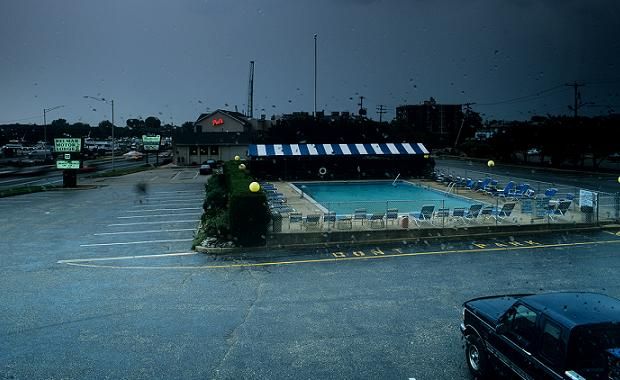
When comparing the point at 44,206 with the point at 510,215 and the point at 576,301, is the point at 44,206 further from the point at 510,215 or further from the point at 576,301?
the point at 576,301

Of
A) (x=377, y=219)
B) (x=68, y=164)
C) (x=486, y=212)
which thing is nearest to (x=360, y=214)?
(x=377, y=219)

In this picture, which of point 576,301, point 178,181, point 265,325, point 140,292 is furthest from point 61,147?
point 576,301

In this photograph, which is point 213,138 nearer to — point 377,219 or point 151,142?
point 151,142

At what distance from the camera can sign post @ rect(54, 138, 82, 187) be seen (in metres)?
41.4

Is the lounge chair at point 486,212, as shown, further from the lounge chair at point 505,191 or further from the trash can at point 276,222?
the trash can at point 276,222

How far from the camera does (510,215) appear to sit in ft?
71.7

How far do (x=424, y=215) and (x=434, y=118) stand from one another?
11882 centimetres

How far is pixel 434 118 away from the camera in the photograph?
440ft

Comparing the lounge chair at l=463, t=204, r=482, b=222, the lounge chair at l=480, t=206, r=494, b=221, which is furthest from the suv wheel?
the lounge chair at l=480, t=206, r=494, b=221

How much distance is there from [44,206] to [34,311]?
21.0 meters

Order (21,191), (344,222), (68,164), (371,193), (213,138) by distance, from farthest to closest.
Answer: (213,138) < (68,164) < (21,191) < (371,193) < (344,222)

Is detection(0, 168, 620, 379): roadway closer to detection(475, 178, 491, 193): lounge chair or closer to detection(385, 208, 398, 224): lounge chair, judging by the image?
detection(385, 208, 398, 224): lounge chair

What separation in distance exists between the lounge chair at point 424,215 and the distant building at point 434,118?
99407 mm

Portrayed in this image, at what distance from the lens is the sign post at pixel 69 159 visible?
4138 cm
